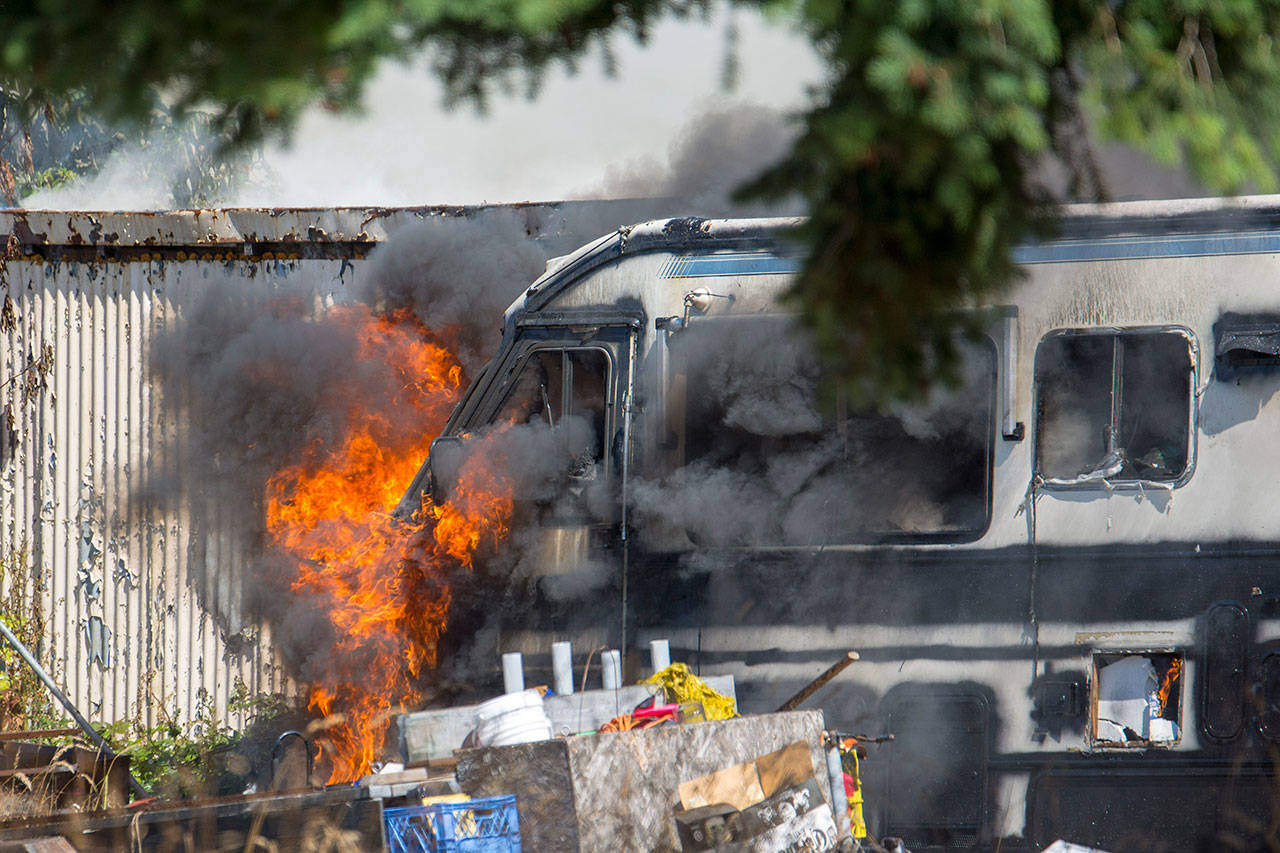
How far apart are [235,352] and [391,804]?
4805 mm

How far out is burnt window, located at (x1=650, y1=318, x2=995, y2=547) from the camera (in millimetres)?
5473

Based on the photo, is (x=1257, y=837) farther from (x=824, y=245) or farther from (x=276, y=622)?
(x=276, y=622)

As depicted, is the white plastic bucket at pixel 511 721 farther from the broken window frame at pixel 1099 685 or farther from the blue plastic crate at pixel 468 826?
the broken window frame at pixel 1099 685

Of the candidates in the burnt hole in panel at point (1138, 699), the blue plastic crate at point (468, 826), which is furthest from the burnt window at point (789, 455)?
the blue plastic crate at point (468, 826)

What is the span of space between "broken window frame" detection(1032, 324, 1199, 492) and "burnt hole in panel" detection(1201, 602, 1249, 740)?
672mm

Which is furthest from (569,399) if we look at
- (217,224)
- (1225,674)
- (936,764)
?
(217,224)

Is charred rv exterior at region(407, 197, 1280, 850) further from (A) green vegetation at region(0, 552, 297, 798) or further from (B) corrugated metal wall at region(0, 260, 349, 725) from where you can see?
(B) corrugated metal wall at region(0, 260, 349, 725)

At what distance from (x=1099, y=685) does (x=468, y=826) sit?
3.13 metres

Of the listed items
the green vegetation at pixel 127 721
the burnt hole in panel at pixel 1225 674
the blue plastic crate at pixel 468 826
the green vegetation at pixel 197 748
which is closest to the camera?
the blue plastic crate at pixel 468 826

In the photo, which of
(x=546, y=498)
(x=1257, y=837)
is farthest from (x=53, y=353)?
(x=1257, y=837)

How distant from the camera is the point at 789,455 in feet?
18.4

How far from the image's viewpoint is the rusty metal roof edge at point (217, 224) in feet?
28.3

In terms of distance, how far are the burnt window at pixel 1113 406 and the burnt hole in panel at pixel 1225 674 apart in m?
0.72

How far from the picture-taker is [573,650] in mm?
5730
